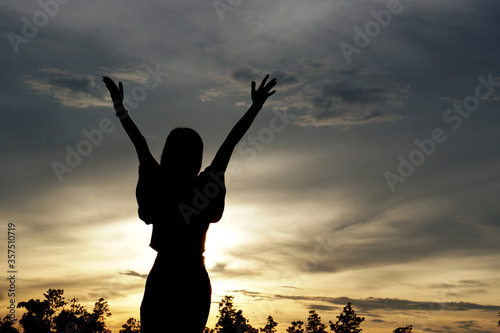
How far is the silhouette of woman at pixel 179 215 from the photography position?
16.5ft

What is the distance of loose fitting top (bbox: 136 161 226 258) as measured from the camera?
203 inches

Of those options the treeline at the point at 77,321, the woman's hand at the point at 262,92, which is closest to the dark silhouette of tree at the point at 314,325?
the treeline at the point at 77,321

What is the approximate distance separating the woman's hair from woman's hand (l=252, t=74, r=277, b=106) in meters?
0.87

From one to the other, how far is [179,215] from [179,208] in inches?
2.7

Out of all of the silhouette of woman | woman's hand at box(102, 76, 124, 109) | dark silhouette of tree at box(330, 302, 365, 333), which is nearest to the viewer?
the silhouette of woman

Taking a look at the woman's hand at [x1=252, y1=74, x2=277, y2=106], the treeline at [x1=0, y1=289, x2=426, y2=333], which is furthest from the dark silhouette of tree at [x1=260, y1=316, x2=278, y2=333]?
the woman's hand at [x1=252, y1=74, x2=277, y2=106]

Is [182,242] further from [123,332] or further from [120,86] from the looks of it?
[123,332]

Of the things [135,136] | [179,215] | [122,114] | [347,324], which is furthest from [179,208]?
[347,324]

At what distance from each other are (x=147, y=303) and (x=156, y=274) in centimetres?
28

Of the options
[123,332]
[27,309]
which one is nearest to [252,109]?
[27,309]

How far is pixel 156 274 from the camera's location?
5.08 m

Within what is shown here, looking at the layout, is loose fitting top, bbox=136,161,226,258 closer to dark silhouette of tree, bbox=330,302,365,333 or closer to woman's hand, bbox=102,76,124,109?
woman's hand, bbox=102,76,124,109

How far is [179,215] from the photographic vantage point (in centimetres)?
521

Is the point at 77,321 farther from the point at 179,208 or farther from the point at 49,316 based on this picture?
the point at 179,208
